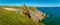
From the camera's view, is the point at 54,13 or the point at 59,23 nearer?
the point at 59,23

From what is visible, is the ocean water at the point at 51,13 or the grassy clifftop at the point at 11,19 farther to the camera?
the ocean water at the point at 51,13

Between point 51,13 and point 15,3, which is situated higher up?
point 15,3

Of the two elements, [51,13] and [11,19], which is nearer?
[11,19]

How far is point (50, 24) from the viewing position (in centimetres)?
602

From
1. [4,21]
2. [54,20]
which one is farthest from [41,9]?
[4,21]

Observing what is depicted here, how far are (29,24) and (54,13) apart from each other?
9.66 ft

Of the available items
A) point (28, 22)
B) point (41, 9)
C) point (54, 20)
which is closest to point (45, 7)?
point (41, 9)

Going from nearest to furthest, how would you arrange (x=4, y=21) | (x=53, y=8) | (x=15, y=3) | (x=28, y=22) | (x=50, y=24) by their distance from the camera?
(x=4, y=21) → (x=28, y=22) → (x=50, y=24) → (x=15, y=3) → (x=53, y=8)

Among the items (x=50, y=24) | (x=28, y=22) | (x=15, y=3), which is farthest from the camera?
(x=15, y=3)

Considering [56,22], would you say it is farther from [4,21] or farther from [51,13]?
[4,21]

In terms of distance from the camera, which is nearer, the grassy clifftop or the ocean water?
the grassy clifftop

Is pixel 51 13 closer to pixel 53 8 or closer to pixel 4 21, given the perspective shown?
pixel 53 8

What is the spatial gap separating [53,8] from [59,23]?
2.85 ft

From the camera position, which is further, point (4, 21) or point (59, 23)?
point (59, 23)
